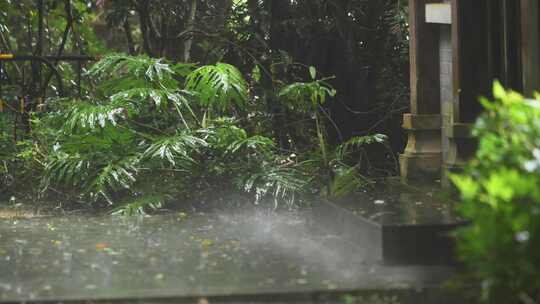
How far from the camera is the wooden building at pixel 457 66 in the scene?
8991 mm

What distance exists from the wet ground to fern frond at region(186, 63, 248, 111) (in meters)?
1.60

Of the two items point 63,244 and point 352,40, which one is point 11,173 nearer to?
point 63,244

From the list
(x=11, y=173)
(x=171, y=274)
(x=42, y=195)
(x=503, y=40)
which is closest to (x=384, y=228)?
(x=171, y=274)

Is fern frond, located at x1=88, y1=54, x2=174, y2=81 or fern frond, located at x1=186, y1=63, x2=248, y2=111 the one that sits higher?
fern frond, located at x1=88, y1=54, x2=174, y2=81

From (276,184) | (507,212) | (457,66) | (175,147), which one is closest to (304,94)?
(276,184)

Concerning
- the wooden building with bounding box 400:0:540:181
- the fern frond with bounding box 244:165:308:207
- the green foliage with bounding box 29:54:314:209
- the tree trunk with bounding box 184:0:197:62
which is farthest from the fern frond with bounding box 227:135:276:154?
the tree trunk with bounding box 184:0:197:62

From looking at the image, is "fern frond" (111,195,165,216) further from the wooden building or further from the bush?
the bush

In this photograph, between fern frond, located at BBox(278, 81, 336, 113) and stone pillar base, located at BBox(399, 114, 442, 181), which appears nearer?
stone pillar base, located at BBox(399, 114, 442, 181)

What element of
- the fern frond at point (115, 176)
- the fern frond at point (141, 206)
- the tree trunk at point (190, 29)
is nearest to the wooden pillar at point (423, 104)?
the fern frond at point (141, 206)

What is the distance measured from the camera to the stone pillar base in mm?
10211

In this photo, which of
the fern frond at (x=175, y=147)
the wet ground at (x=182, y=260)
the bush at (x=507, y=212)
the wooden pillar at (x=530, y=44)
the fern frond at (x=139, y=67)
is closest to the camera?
the bush at (x=507, y=212)

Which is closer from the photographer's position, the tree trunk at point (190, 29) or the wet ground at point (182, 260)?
the wet ground at point (182, 260)

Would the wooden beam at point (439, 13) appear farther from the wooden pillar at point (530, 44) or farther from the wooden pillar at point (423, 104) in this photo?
the wooden pillar at point (530, 44)

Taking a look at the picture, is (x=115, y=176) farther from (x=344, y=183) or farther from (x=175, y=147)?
(x=344, y=183)
